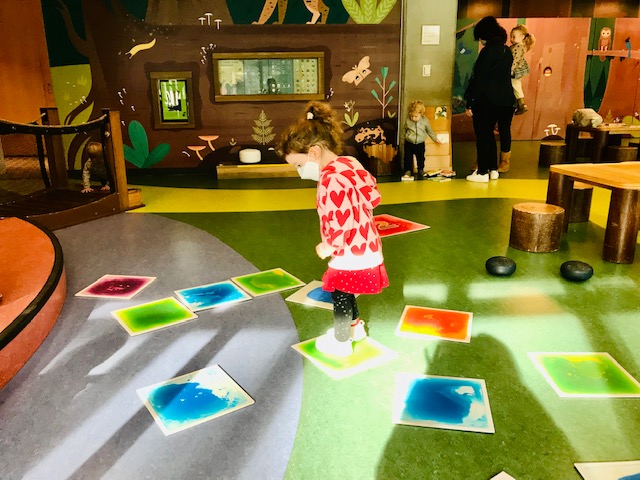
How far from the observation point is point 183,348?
9.00 feet

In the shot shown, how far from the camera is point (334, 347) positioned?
8.73 ft

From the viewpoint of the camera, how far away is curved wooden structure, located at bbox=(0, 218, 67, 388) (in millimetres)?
2514

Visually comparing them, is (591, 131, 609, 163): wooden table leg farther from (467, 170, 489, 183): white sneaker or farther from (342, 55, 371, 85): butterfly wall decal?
(342, 55, 371, 85): butterfly wall decal

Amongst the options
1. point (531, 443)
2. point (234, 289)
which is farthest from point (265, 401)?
point (234, 289)

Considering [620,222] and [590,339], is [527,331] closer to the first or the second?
[590,339]

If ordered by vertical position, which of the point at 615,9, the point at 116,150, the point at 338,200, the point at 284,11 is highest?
the point at 615,9

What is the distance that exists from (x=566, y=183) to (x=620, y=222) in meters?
0.76

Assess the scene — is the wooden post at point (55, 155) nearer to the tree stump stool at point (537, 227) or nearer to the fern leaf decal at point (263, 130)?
the fern leaf decal at point (263, 130)

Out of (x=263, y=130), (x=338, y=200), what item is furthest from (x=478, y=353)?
(x=263, y=130)

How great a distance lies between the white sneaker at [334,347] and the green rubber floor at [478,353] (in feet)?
0.54

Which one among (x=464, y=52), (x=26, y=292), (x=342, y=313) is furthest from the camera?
(x=464, y=52)

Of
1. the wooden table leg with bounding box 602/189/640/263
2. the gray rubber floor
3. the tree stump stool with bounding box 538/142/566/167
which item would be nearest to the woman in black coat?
the tree stump stool with bounding box 538/142/566/167

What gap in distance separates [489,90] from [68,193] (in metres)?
4.97

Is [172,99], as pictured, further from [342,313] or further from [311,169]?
[342,313]
